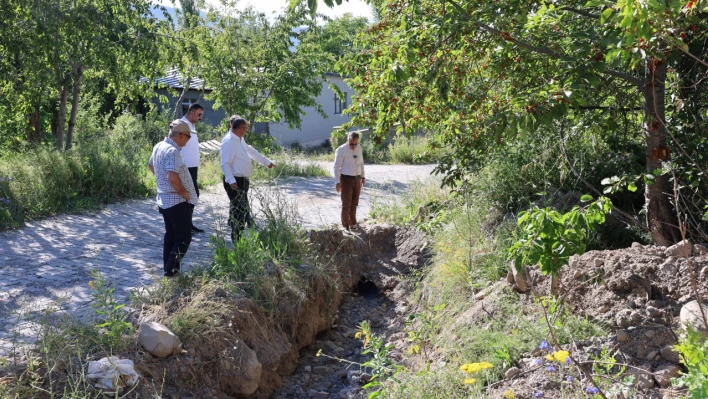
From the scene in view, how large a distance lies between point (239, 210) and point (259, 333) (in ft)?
6.94

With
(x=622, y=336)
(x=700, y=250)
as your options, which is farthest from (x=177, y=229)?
(x=700, y=250)

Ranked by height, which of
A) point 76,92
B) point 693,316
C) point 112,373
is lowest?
point 112,373

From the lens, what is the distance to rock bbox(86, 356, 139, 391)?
14.9 ft

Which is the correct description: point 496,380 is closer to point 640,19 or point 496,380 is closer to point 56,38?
point 640,19

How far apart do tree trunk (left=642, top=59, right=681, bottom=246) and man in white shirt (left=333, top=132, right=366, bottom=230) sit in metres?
4.45

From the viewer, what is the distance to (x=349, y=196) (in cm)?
989

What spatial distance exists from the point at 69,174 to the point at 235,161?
487 centimetres

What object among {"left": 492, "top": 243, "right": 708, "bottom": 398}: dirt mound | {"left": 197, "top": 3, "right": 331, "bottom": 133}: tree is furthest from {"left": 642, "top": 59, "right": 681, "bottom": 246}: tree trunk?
{"left": 197, "top": 3, "right": 331, "bottom": 133}: tree

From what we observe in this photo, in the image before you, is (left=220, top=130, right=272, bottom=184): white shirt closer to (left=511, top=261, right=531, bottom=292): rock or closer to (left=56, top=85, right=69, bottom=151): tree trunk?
(left=511, top=261, right=531, bottom=292): rock

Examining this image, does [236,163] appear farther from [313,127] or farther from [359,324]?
[313,127]

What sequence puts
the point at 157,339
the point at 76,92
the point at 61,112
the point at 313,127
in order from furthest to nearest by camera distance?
the point at 313,127, the point at 76,92, the point at 61,112, the point at 157,339

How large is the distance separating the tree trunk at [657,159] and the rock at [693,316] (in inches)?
56.1

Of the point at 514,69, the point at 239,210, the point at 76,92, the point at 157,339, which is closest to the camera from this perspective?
the point at 157,339

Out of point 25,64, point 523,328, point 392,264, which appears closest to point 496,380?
point 523,328
